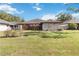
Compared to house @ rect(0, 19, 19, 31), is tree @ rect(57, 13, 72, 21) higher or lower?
higher

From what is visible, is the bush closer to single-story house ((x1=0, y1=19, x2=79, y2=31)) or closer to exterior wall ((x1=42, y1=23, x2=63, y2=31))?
single-story house ((x1=0, y1=19, x2=79, y2=31))

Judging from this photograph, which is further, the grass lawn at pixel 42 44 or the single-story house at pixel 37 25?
the single-story house at pixel 37 25

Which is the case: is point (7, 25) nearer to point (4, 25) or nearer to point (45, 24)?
point (4, 25)

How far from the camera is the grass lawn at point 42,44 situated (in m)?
5.14

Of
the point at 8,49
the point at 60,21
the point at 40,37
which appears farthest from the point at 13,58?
the point at 60,21

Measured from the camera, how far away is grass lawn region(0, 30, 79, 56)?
5141 millimetres

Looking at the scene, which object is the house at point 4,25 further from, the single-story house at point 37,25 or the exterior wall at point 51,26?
the exterior wall at point 51,26

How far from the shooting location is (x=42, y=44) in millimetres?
5215

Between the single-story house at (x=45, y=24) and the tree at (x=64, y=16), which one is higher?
the tree at (x=64, y=16)

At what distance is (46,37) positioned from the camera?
528cm

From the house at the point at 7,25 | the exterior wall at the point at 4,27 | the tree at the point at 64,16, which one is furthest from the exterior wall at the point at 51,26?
the exterior wall at the point at 4,27

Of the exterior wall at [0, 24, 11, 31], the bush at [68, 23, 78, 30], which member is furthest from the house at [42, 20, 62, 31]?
the exterior wall at [0, 24, 11, 31]

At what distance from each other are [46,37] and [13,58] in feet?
2.19

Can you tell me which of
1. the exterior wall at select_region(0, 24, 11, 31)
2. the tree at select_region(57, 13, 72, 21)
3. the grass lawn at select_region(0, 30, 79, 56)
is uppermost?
the tree at select_region(57, 13, 72, 21)
